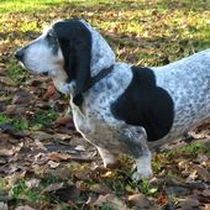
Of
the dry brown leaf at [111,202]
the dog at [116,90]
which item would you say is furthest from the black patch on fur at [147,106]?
the dry brown leaf at [111,202]

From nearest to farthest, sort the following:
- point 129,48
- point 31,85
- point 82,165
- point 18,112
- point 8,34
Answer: point 82,165, point 18,112, point 31,85, point 129,48, point 8,34

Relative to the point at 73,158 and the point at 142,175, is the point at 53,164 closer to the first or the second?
the point at 73,158

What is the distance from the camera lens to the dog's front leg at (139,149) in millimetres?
5270

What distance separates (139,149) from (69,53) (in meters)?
0.89

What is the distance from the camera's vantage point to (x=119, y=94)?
5.25 m

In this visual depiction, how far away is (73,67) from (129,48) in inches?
184

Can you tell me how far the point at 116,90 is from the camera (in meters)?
5.24

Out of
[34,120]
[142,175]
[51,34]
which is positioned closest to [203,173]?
[142,175]

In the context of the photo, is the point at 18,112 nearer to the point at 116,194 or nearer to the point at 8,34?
the point at 116,194

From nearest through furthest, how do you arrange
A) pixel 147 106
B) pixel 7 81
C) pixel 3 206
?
1. pixel 3 206
2. pixel 147 106
3. pixel 7 81

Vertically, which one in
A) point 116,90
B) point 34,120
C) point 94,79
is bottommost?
point 34,120

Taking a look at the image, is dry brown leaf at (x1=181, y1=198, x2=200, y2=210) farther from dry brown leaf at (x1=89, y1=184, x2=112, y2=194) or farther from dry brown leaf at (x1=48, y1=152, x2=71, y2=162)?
dry brown leaf at (x1=48, y1=152, x2=71, y2=162)

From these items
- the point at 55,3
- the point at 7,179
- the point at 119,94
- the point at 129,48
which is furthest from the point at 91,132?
the point at 55,3

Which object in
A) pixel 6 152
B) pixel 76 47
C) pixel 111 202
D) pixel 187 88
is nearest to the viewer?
pixel 111 202
